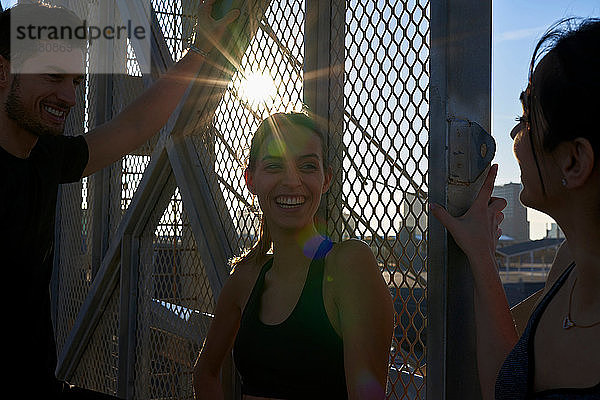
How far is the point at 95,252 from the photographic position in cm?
452

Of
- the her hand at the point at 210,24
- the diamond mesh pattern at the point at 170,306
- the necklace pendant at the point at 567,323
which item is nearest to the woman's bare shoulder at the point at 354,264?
the necklace pendant at the point at 567,323

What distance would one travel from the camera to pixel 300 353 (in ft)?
5.55

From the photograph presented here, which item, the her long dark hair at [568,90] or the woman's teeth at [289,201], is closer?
the her long dark hair at [568,90]

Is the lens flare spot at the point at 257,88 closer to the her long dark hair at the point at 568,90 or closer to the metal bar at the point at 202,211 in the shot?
the metal bar at the point at 202,211

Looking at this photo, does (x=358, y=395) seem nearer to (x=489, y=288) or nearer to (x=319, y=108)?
(x=489, y=288)

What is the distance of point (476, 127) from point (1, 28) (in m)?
1.62

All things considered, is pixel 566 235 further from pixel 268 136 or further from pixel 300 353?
pixel 268 136

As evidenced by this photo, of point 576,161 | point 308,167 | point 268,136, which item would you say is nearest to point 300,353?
point 308,167

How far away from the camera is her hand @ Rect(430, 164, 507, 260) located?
1466mm

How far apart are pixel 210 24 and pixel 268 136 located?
0.65 m

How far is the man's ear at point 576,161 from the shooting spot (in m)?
1.12

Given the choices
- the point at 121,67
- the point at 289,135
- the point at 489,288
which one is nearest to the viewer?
the point at 489,288

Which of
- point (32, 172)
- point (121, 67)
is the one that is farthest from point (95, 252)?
point (32, 172)

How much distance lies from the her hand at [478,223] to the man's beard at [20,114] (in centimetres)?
133
